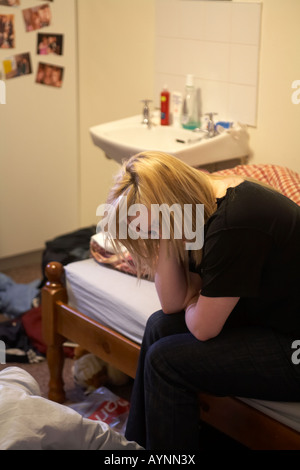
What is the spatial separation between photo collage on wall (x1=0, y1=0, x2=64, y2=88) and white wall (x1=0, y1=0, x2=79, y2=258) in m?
0.02

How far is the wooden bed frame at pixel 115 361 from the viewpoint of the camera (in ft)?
4.84

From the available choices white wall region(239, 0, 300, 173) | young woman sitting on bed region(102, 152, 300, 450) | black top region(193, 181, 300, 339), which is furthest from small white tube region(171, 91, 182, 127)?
black top region(193, 181, 300, 339)

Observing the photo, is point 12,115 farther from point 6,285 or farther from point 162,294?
point 162,294

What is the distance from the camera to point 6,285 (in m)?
2.78

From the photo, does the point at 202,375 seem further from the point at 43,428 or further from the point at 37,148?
the point at 37,148

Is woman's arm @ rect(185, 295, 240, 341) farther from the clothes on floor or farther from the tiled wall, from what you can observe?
the tiled wall

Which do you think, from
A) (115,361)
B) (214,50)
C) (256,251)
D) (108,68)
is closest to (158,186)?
(256,251)

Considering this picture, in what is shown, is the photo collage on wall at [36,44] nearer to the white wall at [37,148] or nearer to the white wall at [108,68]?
the white wall at [37,148]

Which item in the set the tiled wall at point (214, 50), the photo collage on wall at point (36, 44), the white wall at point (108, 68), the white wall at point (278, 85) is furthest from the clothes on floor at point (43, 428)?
the photo collage on wall at point (36, 44)

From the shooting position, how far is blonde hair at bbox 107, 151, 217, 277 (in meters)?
1.39

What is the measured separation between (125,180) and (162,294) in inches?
13.2

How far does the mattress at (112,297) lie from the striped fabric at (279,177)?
1.68 ft

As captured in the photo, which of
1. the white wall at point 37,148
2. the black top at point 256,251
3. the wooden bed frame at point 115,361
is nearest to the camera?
the black top at point 256,251

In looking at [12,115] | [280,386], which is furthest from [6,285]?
[280,386]
